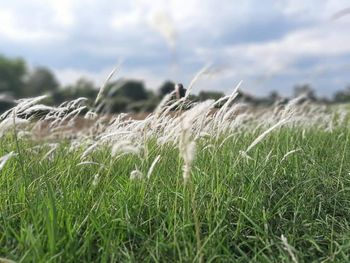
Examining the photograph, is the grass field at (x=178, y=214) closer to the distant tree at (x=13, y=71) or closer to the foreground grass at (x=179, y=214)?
the foreground grass at (x=179, y=214)

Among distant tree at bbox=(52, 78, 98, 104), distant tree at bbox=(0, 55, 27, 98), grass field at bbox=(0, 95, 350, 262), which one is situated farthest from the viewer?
distant tree at bbox=(0, 55, 27, 98)

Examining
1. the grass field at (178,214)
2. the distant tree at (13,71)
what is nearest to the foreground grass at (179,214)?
the grass field at (178,214)

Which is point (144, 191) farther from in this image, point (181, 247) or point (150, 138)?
point (150, 138)

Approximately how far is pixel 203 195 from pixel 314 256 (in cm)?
62

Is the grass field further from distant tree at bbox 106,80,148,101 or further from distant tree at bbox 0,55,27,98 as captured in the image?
distant tree at bbox 0,55,27,98

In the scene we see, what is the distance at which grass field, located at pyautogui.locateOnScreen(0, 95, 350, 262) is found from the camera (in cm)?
215

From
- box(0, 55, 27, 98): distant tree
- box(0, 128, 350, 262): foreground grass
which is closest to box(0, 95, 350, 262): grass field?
box(0, 128, 350, 262): foreground grass

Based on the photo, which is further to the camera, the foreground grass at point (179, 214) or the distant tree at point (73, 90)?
the distant tree at point (73, 90)

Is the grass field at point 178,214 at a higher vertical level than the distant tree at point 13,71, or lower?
higher

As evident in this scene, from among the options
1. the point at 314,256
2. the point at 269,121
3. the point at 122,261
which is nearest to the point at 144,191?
the point at 122,261

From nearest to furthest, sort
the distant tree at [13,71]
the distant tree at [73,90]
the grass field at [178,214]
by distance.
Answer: the grass field at [178,214], the distant tree at [73,90], the distant tree at [13,71]

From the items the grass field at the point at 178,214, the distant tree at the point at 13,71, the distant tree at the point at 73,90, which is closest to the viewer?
the grass field at the point at 178,214

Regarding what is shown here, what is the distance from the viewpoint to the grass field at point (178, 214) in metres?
2.15

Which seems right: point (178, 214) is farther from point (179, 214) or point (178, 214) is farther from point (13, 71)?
point (13, 71)
